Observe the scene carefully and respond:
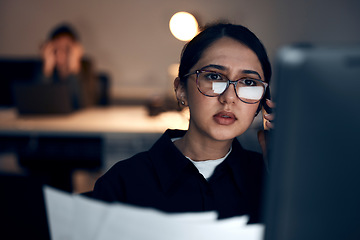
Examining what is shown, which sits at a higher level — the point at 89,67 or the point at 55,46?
the point at 55,46

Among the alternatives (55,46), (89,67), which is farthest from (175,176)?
(55,46)

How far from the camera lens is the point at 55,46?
259 cm

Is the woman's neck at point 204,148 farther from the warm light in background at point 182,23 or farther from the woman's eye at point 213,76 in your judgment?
the warm light in background at point 182,23

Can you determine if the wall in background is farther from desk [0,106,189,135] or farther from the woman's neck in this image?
the woman's neck

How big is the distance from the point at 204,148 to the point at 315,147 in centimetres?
30

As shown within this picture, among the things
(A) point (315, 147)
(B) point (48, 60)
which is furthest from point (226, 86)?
(B) point (48, 60)

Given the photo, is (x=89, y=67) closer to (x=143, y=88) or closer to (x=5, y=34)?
(x=143, y=88)

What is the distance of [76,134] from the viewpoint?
1.89m

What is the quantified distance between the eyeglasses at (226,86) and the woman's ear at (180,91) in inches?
2.3

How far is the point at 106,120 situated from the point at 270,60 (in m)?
1.68

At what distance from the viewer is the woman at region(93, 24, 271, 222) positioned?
50 centimetres

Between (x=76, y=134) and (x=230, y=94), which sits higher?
(x=230, y=94)

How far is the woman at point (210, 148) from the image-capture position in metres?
0.50

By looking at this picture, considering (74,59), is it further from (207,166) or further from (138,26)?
(207,166)
